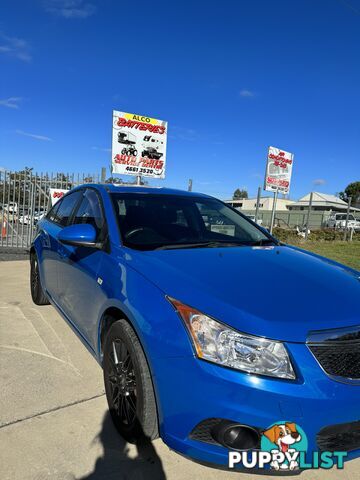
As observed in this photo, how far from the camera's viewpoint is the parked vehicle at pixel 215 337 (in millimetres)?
1842

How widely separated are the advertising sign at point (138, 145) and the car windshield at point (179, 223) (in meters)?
6.13

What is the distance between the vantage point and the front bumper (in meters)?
1.80

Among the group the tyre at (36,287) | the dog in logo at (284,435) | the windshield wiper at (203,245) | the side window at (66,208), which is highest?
the side window at (66,208)

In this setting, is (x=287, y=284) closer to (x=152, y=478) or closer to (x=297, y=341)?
(x=297, y=341)

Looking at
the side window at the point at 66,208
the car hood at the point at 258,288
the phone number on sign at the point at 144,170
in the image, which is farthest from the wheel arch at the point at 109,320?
the phone number on sign at the point at 144,170

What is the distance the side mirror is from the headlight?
132cm

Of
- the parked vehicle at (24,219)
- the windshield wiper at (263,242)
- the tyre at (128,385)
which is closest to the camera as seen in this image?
the tyre at (128,385)

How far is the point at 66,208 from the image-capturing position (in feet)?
14.8

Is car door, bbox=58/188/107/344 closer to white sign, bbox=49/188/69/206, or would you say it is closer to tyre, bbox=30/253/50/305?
tyre, bbox=30/253/50/305

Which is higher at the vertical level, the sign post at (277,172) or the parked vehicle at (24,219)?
the sign post at (277,172)

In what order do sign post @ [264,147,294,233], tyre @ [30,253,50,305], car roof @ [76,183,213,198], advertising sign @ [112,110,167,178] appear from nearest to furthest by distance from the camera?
car roof @ [76,183,213,198] → tyre @ [30,253,50,305] → advertising sign @ [112,110,167,178] → sign post @ [264,147,294,233]

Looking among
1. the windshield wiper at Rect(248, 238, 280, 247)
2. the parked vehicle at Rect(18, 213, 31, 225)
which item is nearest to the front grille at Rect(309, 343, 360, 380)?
the windshield wiper at Rect(248, 238, 280, 247)

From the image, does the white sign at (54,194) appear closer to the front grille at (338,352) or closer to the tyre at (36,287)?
the tyre at (36,287)

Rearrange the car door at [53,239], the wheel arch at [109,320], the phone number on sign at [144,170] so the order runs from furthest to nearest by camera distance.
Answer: the phone number on sign at [144,170] → the car door at [53,239] → the wheel arch at [109,320]
